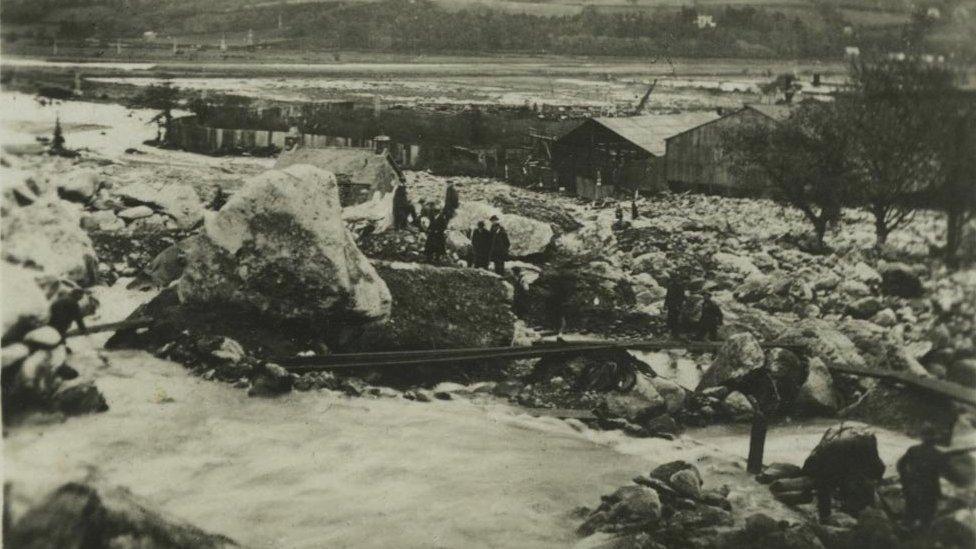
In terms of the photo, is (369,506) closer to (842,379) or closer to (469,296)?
(469,296)

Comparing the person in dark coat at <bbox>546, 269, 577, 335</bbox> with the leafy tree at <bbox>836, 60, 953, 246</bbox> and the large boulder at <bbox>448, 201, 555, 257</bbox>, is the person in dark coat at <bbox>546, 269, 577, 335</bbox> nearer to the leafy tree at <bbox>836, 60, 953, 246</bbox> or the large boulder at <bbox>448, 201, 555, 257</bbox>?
the large boulder at <bbox>448, 201, 555, 257</bbox>

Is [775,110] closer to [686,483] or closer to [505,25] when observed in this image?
[505,25]

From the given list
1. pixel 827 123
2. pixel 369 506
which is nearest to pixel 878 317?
pixel 827 123

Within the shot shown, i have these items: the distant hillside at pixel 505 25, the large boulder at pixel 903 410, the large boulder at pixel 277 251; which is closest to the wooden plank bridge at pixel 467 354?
the large boulder at pixel 903 410

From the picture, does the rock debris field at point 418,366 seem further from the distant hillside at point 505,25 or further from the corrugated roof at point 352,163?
the distant hillside at point 505,25

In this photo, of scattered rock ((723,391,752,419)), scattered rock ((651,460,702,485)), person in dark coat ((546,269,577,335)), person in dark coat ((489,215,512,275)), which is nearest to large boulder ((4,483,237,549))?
scattered rock ((651,460,702,485))

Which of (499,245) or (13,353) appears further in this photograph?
(499,245)

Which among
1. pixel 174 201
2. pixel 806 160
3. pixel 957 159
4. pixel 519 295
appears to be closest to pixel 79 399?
pixel 174 201
